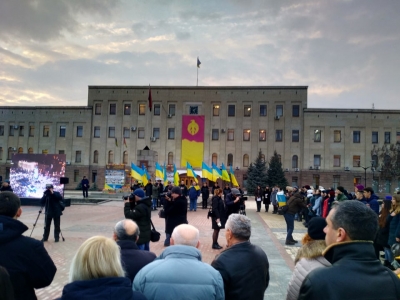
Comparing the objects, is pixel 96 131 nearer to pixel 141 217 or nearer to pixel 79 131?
pixel 79 131

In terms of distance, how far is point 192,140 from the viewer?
172 ft

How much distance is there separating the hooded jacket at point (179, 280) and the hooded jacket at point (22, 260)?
42.9 inches

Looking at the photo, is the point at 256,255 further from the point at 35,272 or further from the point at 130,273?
the point at 35,272

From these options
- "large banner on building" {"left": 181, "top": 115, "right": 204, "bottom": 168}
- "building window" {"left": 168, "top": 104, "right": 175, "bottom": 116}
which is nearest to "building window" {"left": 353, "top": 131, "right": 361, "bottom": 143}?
"large banner on building" {"left": 181, "top": 115, "right": 204, "bottom": 168}

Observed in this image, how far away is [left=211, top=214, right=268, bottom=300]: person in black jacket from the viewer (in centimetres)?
377

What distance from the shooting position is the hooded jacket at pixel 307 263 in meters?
3.63

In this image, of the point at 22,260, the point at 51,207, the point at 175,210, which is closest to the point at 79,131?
the point at 51,207

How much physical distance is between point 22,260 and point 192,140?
49.1 meters

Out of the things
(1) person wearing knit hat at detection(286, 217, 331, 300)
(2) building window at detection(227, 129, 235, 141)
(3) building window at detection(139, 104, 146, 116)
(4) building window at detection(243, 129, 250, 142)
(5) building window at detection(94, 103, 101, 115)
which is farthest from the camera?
(5) building window at detection(94, 103, 101, 115)

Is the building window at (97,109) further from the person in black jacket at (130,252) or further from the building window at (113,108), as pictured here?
the person in black jacket at (130,252)

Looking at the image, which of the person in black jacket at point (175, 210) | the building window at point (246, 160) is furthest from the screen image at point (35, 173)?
the building window at point (246, 160)

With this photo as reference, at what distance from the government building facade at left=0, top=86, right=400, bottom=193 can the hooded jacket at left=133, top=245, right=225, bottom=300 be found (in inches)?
1798

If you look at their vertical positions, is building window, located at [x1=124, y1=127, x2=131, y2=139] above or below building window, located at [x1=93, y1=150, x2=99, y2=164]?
above

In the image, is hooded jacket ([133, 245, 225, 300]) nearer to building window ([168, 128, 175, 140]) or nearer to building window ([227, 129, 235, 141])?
building window ([227, 129, 235, 141])
